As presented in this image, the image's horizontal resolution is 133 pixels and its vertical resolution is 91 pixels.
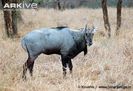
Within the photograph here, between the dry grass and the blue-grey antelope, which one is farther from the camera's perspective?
the blue-grey antelope

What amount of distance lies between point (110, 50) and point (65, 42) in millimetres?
2434

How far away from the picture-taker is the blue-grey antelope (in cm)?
866

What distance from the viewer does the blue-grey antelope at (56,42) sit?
28.4 feet

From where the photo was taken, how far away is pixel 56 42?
8.72 m

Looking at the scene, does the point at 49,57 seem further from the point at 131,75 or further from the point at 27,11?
the point at 27,11

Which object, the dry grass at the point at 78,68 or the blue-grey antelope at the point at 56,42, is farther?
the blue-grey antelope at the point at 56,42

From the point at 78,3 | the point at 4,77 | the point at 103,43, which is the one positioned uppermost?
the point at 4,77

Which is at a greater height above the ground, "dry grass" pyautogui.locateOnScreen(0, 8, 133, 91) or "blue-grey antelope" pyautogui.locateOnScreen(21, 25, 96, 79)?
"blue-grey antelope" pyautogui.locateOnScreen(21, 25, 96, 79)

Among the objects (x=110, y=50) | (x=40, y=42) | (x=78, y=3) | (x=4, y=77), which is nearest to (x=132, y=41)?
(x=110, y=50)

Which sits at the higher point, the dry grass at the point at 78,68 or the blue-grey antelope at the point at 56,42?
the blue-grey antelope at the point at 56,42

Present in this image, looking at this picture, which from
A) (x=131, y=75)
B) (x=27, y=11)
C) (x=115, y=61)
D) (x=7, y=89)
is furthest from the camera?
(x=27, y=11)

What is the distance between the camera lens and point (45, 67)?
32.3 ft

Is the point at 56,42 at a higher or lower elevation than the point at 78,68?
higher

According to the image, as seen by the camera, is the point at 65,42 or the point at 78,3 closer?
the point at 65,42
